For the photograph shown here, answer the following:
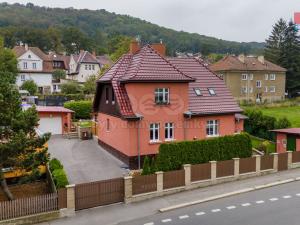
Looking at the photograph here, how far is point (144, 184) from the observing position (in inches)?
680

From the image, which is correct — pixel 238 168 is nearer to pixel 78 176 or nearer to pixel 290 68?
pixel 78 176

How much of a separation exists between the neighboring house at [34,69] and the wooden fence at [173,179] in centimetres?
5259

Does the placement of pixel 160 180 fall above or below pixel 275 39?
below

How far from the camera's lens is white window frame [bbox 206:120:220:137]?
24.8 m

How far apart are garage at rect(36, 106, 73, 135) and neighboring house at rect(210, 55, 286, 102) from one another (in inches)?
1338

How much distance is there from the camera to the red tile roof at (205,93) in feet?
80.4

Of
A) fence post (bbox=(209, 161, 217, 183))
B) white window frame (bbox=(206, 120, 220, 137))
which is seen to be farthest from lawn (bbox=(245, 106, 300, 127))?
fence post (bbox=(209, 161, 217, 183))

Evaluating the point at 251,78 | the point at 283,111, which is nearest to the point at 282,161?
the point at 283,111

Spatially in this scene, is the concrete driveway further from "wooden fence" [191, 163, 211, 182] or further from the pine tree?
the pine tree

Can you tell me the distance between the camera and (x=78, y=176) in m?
20.1

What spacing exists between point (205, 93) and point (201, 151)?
682cm

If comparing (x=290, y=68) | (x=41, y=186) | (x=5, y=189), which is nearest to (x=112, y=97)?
(x=41, y=186)

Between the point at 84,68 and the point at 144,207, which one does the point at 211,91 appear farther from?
the point at 84,68

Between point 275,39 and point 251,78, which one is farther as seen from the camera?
point 275,39
